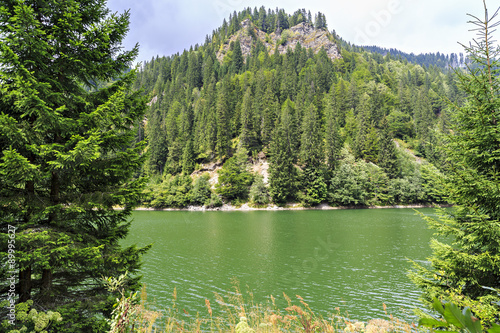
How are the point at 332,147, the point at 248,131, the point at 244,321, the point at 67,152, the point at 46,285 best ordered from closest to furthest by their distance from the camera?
the point at 244,321 < the point at 67,152 < the point at 46,285 < the point at 332,147 < the point at 248,131

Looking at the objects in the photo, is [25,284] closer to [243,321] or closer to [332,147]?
[243,321]

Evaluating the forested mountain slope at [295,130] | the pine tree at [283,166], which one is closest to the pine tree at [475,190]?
the forested mountain slope at [295,130]

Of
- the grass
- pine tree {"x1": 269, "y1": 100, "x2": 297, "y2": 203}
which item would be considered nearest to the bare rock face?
pine tree {"x1": 269, "y1": 100, "x2": 297, "y2": 203}

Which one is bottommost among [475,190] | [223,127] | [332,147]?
[475,190]

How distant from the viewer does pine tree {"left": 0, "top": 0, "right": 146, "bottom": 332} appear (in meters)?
5.11

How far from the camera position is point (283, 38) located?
150000 millimetres

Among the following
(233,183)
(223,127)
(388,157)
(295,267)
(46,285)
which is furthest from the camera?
(223,127)

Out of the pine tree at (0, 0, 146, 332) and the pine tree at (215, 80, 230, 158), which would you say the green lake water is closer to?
the pine tree at (0, 0, 146, 332)

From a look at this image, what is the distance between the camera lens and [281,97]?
9744cm

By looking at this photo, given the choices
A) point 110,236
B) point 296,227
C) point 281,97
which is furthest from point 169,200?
point 110,236

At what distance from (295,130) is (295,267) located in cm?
6102

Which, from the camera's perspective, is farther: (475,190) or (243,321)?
(475,190)

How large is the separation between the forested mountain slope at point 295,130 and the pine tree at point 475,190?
1530 inches

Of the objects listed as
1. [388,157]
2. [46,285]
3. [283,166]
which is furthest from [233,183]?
[46,285]
